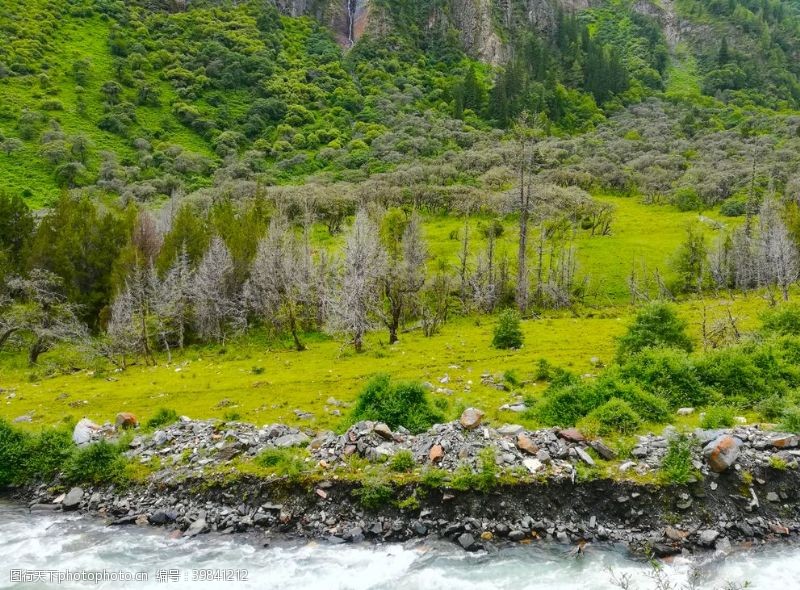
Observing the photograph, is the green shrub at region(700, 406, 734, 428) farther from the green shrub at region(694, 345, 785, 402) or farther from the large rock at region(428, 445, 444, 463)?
the large rock at region(428, 445, 444, 463)

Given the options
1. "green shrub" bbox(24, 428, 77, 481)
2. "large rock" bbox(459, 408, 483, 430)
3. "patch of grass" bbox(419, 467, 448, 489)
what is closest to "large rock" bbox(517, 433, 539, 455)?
"large rock" bbox(459, 408, 483, 430)

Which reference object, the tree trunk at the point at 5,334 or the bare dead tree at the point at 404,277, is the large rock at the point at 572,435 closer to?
the bare dead tree at the point at 404,277

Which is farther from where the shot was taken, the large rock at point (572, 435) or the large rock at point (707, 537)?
the large rock at point (572, 435)

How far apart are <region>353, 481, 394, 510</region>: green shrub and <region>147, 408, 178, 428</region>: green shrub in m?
10.4

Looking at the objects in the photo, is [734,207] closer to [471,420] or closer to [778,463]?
[778,463]

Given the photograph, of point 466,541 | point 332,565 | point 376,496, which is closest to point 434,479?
point 376,496

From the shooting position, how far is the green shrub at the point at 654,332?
25484 mm

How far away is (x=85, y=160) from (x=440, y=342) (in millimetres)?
102199

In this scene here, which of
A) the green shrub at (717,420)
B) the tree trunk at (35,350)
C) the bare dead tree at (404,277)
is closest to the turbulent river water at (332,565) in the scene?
the green shrub at (717,420)

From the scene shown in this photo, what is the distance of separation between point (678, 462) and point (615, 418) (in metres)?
3.11

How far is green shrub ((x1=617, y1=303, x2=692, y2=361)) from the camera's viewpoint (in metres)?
25.5

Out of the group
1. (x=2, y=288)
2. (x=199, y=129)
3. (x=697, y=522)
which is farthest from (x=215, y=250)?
(x=199, y=129)

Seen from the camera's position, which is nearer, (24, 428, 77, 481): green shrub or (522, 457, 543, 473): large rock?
(522, 457, 543, 473): large rock

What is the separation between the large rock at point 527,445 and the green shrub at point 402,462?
11.7 feet
